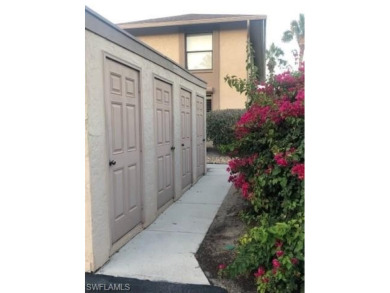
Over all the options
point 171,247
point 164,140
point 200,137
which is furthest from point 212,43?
point 171,247

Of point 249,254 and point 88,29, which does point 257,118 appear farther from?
point 88,29

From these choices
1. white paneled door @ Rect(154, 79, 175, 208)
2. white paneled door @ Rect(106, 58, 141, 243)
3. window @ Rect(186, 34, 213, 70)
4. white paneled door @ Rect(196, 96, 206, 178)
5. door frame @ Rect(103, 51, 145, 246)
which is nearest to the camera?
door frame @ Rect(103, 51, 145, 246)

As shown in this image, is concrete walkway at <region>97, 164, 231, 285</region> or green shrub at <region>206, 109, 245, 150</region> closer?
concrete walkway at <region>97, 164, 231, 285</region>

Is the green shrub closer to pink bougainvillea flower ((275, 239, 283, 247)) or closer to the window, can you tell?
the window

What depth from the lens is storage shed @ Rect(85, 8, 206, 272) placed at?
10.9 ft

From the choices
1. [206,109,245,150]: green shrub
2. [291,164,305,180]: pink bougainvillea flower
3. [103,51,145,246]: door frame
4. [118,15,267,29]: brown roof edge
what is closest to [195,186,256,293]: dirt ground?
[103,51,145,246]: door frame

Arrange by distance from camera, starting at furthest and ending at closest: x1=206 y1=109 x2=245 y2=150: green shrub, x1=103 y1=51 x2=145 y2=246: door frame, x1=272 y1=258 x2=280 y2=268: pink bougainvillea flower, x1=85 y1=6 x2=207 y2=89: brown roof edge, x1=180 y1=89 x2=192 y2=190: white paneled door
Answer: x1=206 y1=109 x2=245 y2=150: green shrub < x1=180 y1=89 x2=192 y2=190: white paneled door < x1=103 y1=51 x2=145 y2=246: door frame < x1=85 y1=6 x2=207 y2=89: brown roof edge < x1=272 y1=258 x2=280 y2=268: pink bougainvillea flower

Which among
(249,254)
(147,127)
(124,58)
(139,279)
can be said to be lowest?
(139,279)

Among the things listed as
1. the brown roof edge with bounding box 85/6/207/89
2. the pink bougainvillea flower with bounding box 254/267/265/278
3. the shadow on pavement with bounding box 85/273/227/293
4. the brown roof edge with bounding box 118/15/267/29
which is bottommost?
the shadow on pavement with bounding box 85/273/227/293

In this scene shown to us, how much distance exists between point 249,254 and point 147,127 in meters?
2.56

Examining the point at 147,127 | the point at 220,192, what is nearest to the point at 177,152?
the point at 220,192

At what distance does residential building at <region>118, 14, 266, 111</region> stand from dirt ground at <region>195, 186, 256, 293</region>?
858 centimetres

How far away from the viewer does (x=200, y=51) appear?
14016mm

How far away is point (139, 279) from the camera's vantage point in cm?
318
